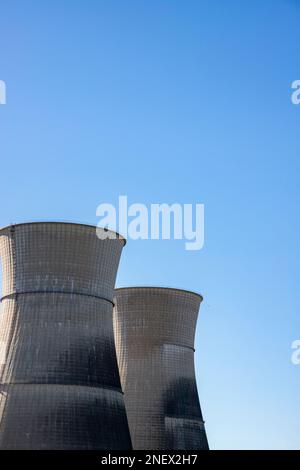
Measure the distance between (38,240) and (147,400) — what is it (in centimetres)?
1111

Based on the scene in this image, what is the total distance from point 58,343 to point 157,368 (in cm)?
930

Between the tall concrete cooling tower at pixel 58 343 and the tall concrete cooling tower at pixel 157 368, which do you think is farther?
the tall concrete cooling tower at pixel 157 368

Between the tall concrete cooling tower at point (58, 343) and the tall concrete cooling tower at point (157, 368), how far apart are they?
649 centimetres

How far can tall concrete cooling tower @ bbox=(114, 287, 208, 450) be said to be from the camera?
1491 inches

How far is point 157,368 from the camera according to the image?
38031 millimetres

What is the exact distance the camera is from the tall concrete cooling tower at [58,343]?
29.0 meters

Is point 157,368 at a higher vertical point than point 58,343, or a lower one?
higher

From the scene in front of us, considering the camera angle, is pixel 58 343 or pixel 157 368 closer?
pixel 58 343

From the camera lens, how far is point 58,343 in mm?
29812

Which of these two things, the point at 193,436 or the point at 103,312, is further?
the point at 193,436

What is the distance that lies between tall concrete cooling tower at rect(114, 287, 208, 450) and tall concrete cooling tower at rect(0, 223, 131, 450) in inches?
256
